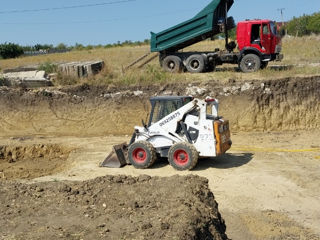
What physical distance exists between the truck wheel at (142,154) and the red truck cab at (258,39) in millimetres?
8029

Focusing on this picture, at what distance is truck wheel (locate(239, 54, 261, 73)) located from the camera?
57.8 ft

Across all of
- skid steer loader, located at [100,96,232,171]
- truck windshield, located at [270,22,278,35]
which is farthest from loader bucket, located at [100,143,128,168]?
truck windshield, located at [270,22,278,35]

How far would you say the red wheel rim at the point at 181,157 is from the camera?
11266 millimetres

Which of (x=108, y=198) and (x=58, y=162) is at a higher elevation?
(x=108, y=198)

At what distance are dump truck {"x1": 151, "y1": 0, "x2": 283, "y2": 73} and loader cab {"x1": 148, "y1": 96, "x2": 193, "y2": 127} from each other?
697 cm

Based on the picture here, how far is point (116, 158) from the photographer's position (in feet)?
40.0

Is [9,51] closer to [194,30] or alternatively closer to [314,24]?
[314,24]

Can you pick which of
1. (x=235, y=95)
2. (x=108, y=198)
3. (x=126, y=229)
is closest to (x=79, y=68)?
(x=235, y=95)

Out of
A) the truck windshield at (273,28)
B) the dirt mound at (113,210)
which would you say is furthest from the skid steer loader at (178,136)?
the truck windshield at (273,28)

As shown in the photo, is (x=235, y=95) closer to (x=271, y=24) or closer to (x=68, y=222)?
(x=271, y=24)

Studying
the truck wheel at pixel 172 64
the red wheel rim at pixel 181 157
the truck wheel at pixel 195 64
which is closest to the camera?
the red wheel rim at pixel 181 157

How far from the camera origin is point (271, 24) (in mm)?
17781

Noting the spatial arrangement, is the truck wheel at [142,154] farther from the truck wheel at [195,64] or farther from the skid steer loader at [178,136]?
the truck wheel at [195,64]

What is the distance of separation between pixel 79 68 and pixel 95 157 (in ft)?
22.8
